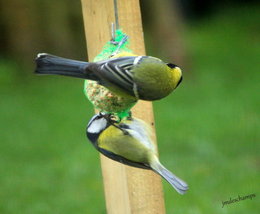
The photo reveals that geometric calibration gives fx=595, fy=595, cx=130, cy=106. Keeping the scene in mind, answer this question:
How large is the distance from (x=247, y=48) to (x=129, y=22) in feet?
25.4

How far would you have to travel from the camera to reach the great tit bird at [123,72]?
7.89 ft

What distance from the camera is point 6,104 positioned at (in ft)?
25.5

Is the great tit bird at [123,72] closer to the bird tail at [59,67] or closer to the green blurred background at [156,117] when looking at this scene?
the bird tail at [59,67]

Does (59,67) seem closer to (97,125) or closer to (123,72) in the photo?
(123,72)

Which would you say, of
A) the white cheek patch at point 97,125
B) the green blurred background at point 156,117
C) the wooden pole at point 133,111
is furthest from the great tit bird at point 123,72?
the green blurred background at point 156,117

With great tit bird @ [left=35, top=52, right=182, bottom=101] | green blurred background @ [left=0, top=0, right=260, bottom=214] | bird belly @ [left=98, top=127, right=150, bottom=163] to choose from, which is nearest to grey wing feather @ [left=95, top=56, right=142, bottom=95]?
great tit bird @ [left=35, top=52, right=182, bottom=101]

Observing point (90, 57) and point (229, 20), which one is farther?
point (229, 20)

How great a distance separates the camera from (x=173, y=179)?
7.73ft

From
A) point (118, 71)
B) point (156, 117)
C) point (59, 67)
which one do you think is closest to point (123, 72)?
point (118, 71)

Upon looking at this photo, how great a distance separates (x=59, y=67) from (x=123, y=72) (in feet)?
0.86

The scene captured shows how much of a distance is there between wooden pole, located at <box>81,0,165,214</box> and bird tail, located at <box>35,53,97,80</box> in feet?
1.19

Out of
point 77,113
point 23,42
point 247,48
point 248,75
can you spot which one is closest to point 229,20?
point 247,48

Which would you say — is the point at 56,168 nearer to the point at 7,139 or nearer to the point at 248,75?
the point at 7,139

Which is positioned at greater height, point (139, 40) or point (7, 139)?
point (139, 40)
